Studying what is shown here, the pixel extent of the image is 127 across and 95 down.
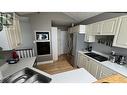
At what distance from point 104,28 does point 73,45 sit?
1369 mm

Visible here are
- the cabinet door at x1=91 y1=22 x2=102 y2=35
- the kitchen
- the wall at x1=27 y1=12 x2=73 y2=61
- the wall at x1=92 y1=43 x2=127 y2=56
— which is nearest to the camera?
the kitchen

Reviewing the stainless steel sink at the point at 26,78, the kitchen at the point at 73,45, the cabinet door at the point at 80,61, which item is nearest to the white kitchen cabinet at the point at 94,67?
the kitchen at the point at 73,45

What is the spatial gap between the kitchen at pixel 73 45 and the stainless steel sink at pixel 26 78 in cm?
5

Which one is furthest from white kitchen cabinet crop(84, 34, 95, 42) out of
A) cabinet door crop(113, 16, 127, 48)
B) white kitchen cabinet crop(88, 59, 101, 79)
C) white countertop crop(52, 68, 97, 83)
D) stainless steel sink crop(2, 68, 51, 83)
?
stainless steel sink crop(2, 68, 51, 83)

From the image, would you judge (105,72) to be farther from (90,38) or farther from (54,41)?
A: (54,41)

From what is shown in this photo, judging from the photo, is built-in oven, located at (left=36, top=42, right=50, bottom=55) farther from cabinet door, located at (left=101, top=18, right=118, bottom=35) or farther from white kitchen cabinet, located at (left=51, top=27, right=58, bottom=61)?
cabinet door, located at (left=101, top=18, right=118, bottom=35)

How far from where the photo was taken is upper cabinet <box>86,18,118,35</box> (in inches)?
65.0

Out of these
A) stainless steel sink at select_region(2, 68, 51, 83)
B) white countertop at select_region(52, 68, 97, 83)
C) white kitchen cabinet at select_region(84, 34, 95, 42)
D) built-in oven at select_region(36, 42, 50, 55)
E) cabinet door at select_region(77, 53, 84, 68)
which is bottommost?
cabinet door at select_region(77, 53, 84, 68)

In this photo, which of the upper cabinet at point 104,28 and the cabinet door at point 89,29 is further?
the cabinet door at point 89,29

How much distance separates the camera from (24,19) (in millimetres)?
3053

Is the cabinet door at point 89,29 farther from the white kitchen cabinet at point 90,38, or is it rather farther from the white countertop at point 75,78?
the white countertop at point 75,78

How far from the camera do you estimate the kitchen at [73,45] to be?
1327mm
